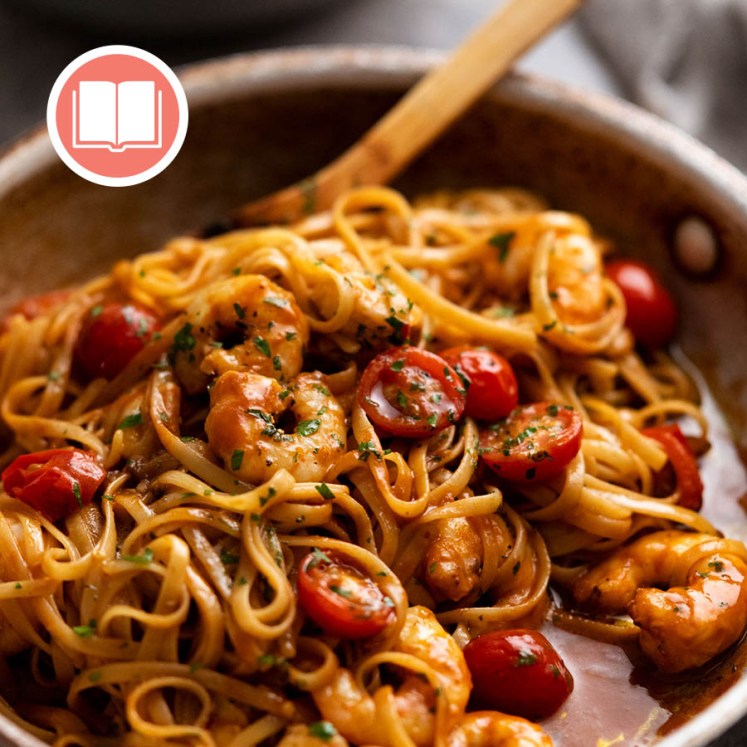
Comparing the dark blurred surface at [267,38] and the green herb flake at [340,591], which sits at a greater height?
the dark blurred surface at [267,38]

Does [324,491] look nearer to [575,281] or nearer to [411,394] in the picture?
[411,394]

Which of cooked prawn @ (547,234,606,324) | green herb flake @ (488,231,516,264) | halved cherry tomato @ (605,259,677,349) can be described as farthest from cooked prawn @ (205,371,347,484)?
halved cherry tomato @ (605,259,677,349)

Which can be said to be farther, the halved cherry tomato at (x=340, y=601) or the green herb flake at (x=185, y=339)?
the green herb flake at (x=185, y=339)

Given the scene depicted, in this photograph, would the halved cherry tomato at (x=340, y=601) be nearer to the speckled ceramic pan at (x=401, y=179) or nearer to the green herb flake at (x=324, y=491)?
the green herb flake at (x=324, y=491)

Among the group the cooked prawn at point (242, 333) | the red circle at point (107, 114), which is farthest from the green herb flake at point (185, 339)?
the red circle at point (107, 114)

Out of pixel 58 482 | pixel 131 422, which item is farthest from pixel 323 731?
pixel 131 422
